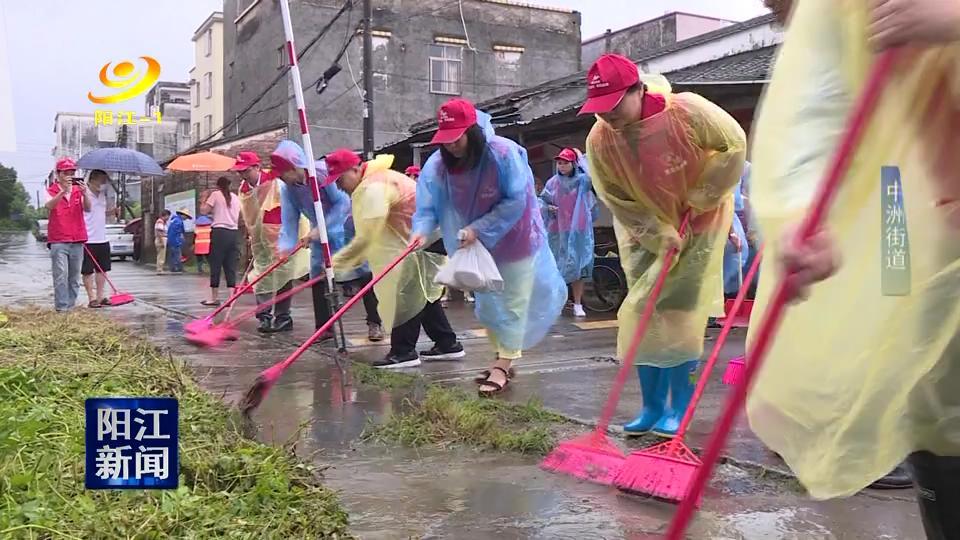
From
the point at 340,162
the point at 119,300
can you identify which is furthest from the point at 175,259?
the point at 340,162

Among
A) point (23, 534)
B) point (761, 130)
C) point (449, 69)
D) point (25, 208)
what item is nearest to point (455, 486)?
point (23, 534)

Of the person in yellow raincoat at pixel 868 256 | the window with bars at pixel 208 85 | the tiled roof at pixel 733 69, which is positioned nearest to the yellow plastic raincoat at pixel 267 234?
the tiled roof at pixel 733 69

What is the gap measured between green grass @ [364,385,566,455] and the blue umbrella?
10.4m

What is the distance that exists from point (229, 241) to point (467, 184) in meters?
5.80

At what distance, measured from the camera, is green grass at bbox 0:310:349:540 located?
2.29m

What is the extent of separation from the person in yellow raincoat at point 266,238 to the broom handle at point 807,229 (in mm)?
6647

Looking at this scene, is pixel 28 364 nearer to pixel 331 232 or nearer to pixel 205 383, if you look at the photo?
pixel 205 383

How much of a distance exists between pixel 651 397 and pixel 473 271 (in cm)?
131

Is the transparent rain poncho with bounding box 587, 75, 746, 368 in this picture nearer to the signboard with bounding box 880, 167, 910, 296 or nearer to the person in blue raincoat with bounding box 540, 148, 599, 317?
the signboard with bounding box 880, 167, 910, 296

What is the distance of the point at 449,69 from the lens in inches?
1108

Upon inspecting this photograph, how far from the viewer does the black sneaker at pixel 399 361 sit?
19.4 ft

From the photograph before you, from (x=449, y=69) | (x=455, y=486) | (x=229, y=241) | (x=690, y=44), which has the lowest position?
(x=455, y=486)

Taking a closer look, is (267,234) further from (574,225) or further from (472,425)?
(472,425)

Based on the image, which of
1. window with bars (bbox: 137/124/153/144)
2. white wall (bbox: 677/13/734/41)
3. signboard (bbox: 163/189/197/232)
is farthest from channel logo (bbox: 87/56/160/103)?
window with bars (bbox: 137/124/153/144)
